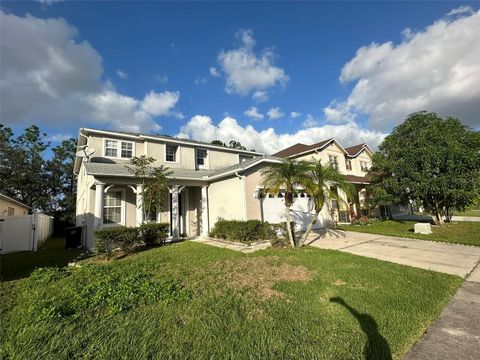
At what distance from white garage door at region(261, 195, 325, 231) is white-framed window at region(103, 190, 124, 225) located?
7540 mm

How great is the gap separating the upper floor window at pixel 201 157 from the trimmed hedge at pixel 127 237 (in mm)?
6381

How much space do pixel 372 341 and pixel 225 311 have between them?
2283mm

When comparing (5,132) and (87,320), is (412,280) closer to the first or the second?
(87,320)

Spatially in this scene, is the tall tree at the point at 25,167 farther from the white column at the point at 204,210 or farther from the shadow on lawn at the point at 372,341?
the shadow on lawn at the point at 372,341

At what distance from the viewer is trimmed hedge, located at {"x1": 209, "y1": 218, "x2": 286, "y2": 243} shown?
10.9m

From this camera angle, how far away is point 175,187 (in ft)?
41.8

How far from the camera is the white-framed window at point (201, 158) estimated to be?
651 inches

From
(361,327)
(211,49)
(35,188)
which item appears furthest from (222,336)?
(35,188)

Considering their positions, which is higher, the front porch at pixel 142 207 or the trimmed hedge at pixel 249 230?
the front porch at pixel 142 207

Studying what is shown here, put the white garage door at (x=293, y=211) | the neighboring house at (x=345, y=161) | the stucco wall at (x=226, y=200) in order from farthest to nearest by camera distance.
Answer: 1. the neighboring house at (x=345, y=161)
2. the white garage door at (x=293, y=211)
3. the stucco wall at (x=226, y=200)

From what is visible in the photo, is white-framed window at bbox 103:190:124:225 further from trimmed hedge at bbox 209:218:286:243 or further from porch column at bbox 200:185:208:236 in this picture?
trimmed hedge at bbox 209:218:286:243

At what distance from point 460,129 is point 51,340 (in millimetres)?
20483

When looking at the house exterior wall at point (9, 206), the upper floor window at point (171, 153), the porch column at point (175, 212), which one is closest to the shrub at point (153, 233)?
the porch column at point (175, 212)

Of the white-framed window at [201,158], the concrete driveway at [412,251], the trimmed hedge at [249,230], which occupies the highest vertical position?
the white-framed window at [201,158]
